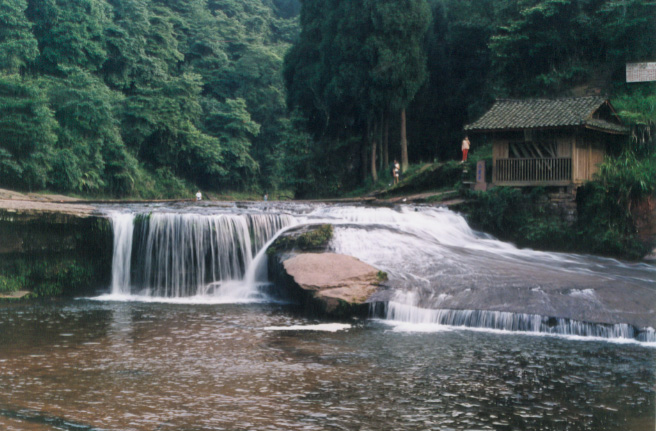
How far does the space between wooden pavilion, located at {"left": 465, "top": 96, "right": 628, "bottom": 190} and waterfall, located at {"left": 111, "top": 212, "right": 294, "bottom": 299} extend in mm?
8104

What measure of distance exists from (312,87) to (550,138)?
16497 mm

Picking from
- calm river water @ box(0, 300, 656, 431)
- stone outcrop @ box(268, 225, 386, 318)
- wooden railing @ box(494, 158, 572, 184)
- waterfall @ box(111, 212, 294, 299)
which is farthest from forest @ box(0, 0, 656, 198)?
calm river water @ box(0, 300, 656, 431)

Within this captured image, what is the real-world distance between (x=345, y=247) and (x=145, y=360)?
24.8ft

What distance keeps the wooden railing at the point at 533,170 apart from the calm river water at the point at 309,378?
10026 millimetres

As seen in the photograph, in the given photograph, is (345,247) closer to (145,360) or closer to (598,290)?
(598,290)

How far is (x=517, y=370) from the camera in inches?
372

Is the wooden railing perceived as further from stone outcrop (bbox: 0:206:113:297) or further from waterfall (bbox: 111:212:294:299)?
stone outcrop (bbox: 0:206:113:297)

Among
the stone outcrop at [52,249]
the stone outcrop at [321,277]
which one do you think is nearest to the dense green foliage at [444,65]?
the stone outcrop at [321,277]

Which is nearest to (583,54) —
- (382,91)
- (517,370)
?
(382,91)

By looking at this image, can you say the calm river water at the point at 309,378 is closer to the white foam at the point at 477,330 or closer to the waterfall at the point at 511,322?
the white foam at the point at 477,330

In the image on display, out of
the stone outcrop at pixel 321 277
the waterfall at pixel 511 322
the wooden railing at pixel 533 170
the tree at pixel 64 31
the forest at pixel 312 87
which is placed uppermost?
the tree at pixel 64 31

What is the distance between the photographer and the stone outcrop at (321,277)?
13.9m

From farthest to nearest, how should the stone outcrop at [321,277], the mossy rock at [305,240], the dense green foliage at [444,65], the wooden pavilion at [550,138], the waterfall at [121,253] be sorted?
the dense green foliage at [444,65] < the wooden pavilion at [550,138] < the waterfall at [121,253] < the mossy rock at [305,240] < the stone outcrop at [321,277]

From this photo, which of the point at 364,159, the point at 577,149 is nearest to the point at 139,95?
the point at 364,159
